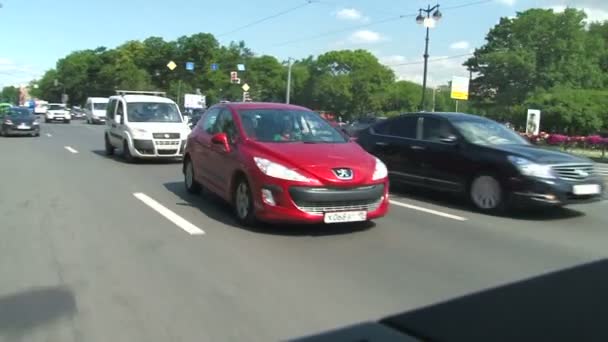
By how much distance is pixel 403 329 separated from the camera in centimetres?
276

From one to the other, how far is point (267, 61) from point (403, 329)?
338ft

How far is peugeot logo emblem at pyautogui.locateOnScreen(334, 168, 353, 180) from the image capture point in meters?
6.84

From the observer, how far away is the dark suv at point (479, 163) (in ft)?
27.8

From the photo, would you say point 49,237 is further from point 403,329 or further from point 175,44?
point 175,44

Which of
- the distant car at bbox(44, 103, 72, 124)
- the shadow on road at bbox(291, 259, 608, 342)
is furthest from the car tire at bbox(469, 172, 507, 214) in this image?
the distant car at bbox(44, 103, 72, 124)

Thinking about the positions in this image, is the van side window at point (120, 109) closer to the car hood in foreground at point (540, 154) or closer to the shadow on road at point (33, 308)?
the car hood in foreground at point (540, 154)

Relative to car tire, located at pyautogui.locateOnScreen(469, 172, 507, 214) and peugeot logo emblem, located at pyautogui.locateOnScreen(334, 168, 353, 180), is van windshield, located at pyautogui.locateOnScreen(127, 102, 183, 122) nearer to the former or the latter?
car tire, located at pyautogui.locateOnScreen(469, 172, 507, 214)

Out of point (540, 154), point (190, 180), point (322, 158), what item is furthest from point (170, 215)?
point (540, 154)

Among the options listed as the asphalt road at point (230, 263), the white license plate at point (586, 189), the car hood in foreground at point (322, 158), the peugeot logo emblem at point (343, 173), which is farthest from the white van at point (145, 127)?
the white license plate at point (586, 189)

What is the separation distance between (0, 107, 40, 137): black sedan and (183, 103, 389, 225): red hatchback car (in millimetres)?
22496

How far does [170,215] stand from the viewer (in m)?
8.09

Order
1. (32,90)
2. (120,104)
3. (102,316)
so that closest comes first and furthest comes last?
(102,316)
(120,104)
(32,90)

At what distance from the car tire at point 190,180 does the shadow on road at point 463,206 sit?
139 inches

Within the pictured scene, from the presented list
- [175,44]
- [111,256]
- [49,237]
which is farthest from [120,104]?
[175,44]
